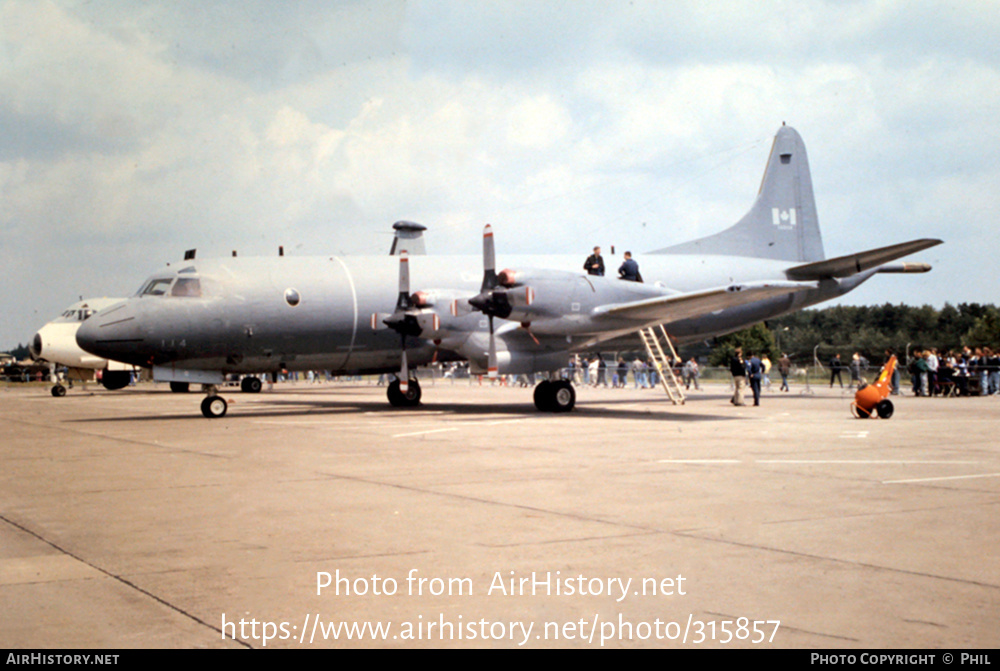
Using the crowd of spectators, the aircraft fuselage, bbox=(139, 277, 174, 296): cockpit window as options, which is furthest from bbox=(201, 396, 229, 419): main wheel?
the crowd of spectators

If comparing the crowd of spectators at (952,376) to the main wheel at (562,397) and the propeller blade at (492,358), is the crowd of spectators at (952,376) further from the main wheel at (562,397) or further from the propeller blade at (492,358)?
the propeller blade at (492,358)

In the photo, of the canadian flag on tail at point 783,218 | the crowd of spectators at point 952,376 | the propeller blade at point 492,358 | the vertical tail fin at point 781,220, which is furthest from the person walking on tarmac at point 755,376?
the propeller blade at point 492,358

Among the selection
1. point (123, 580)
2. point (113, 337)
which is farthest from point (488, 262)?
point (123, 580)

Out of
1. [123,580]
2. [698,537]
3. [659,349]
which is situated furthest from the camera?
[659,349]

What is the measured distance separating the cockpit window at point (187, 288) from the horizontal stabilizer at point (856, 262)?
1574 centimetres

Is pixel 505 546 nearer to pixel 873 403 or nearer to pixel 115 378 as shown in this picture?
pixel 873 403

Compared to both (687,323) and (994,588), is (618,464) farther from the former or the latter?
(687,323)

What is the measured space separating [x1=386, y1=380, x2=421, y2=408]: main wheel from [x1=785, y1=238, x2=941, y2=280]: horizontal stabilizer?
11.5 m

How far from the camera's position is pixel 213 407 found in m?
19.9

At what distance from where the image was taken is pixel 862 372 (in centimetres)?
3603

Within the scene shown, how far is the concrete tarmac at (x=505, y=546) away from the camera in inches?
166

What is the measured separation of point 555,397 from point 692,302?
3973mm

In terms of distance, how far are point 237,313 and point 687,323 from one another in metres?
12.1

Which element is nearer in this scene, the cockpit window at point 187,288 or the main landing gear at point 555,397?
the cockpit window at point 187,288
